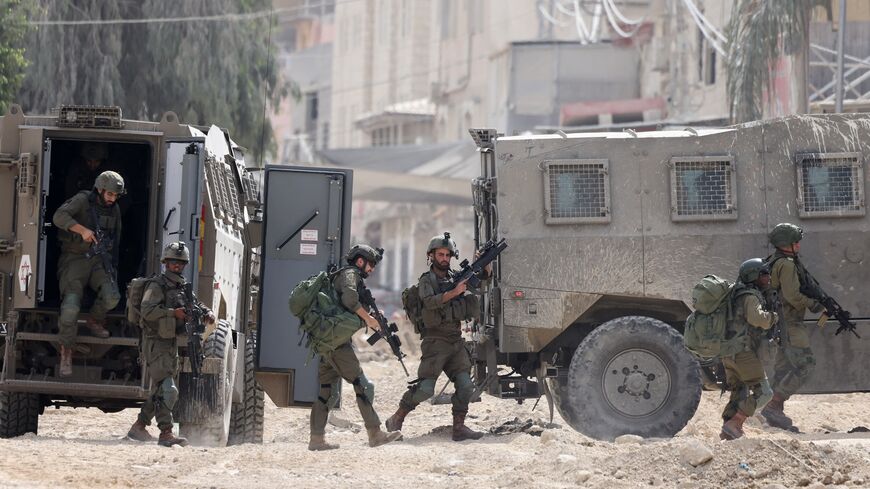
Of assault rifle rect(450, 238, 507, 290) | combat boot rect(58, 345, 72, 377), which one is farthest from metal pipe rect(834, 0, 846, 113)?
combat boot rect(58, 345, 72, 377)

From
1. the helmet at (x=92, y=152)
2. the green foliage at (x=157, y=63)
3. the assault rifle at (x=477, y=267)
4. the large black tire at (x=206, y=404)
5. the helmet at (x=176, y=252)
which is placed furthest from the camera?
the green foliage at (x=157, y=63)

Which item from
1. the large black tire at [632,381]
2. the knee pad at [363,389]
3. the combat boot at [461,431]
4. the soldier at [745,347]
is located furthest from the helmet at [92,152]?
the soldier at [745,347]

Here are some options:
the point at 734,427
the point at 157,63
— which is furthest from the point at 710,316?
the point at 157,63

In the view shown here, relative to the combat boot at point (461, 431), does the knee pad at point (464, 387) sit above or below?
above

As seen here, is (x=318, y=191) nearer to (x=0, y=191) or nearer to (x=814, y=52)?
(x=0, y=191)

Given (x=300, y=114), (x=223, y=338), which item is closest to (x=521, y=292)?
(x=223, y=338)

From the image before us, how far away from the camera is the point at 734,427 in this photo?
12812 millimetres

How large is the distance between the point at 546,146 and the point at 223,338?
2889 millimetres

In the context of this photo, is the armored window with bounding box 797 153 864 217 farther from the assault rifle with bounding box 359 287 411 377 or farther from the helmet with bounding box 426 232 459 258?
the assault rifle with bounding box 359 287 411 377

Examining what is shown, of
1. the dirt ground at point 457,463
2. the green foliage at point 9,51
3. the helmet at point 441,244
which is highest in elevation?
the green foliage at point 9,51

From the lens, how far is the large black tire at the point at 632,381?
1342cm

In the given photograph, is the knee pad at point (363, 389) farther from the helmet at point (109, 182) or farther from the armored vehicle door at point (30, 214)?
the armored vehicle door at point (30, 214)

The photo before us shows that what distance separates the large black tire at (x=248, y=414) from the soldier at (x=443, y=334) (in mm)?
1519

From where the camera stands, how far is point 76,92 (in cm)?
2555
